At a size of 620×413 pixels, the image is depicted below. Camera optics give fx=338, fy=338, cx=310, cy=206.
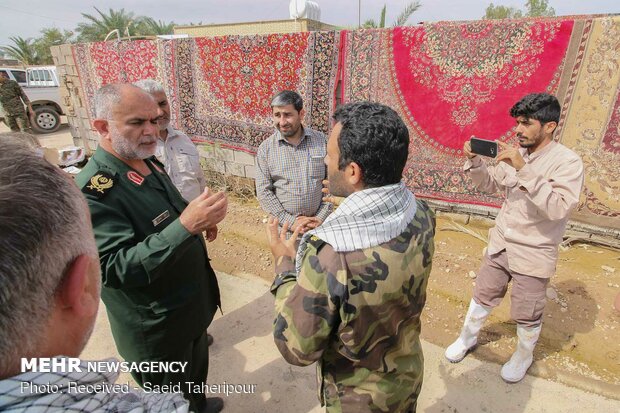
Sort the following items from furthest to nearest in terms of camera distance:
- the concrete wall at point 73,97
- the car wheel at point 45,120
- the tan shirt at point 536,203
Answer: the car wheel at point 45,120 → the concrete wall at point 73,97 → the tan shirt at point 536,203

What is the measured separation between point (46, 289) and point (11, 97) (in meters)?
10.6

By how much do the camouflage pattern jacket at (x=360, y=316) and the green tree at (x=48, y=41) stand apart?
33.0 m

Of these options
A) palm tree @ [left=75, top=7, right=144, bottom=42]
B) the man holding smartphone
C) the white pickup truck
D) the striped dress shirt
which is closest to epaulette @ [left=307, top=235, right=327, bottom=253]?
the man holding smartphone

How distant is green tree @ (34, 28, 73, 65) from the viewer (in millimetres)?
25562

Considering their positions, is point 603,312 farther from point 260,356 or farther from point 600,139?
point 260,356

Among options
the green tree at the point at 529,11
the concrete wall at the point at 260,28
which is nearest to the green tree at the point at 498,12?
the green tree at the point at 529,11

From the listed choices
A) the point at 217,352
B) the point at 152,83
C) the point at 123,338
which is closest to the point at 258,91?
the point at 152,83

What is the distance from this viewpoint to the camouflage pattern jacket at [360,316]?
1.05 metres

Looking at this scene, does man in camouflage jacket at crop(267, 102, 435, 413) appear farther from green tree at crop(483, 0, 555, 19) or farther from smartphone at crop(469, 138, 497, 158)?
green tree at crop(483, 0, 555, 19)

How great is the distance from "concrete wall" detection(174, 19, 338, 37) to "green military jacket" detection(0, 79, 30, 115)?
7611mm

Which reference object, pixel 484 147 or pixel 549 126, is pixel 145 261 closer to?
pixel 484 147

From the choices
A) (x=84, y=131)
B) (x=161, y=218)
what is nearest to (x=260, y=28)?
(x=84, y=131)

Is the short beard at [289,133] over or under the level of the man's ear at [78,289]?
under

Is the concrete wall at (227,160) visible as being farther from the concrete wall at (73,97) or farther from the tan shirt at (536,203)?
the tan shirt at (536,203)
